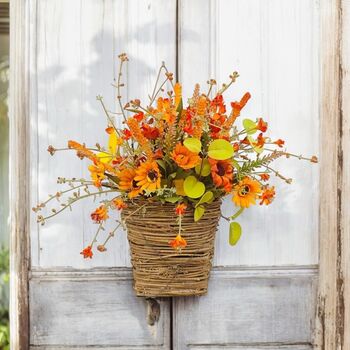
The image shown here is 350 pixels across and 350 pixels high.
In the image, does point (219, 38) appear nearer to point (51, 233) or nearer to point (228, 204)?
point (228, 204)

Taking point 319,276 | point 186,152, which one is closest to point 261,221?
point 319,276

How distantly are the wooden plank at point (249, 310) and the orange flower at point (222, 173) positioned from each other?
1.63 feet

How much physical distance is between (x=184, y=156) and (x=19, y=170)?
73cm

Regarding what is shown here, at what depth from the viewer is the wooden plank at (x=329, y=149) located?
211cm

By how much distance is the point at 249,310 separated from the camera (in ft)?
6.86

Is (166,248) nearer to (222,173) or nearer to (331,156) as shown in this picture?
(222,173)

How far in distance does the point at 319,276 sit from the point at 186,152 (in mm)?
807

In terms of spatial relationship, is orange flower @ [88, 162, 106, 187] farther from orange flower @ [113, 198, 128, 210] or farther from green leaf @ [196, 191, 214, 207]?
green leaf @ [196, 191, 214, 207]

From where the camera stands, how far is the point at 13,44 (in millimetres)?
2076

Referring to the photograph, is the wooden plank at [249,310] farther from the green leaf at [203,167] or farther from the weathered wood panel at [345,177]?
the green leaf at [203,167]

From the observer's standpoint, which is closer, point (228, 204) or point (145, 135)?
point (145, 135)

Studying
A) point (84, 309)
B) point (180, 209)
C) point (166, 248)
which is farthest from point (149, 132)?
point (84, 309)

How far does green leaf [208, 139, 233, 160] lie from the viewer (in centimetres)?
165

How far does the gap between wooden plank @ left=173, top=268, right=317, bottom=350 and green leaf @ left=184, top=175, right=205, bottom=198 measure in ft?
1.65
